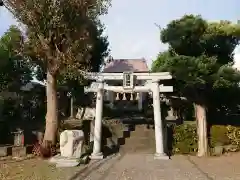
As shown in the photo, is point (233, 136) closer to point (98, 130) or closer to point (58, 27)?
point (98, 130)

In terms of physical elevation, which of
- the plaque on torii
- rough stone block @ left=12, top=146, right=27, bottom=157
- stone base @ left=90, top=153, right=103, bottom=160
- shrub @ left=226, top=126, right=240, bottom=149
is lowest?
stone base @ left=90, top=153, right=103, bottom=160

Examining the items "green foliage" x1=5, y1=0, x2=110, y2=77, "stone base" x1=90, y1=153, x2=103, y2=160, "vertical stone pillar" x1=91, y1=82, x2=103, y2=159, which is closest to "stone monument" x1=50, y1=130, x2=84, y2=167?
"stone base" x1=90, y1=153, x2=103, y2=160

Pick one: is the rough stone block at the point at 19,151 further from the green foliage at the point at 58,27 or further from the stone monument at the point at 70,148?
the green foliage at the point at 58,27

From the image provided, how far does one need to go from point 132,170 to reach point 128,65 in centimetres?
2310

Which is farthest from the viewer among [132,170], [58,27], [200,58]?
[200,58]

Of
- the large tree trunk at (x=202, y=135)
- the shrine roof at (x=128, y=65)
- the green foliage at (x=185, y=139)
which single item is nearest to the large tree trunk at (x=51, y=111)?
the green foliage at (x=185, y=139)

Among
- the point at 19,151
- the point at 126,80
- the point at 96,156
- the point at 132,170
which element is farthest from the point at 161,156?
the point at 19,151

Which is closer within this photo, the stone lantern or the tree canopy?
the tree canopy

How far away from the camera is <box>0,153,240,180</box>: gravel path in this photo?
11031mm

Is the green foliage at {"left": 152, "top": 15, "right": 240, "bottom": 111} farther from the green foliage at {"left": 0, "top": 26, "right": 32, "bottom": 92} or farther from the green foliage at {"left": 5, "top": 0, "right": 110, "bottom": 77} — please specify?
the green foliage at {"left": 0, "top": 26, "right": 32, "bottom": 92}

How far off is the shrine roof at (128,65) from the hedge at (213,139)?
15666 mm

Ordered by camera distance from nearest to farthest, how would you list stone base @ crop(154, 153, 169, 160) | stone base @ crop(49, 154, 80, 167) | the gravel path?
the gravel path < stone base @ crop(49, 154, 80, 167) < stone base @ crop(154, 153, 169, 160)

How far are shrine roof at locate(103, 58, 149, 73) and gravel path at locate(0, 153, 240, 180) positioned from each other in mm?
18110

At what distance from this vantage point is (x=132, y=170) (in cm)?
1241
